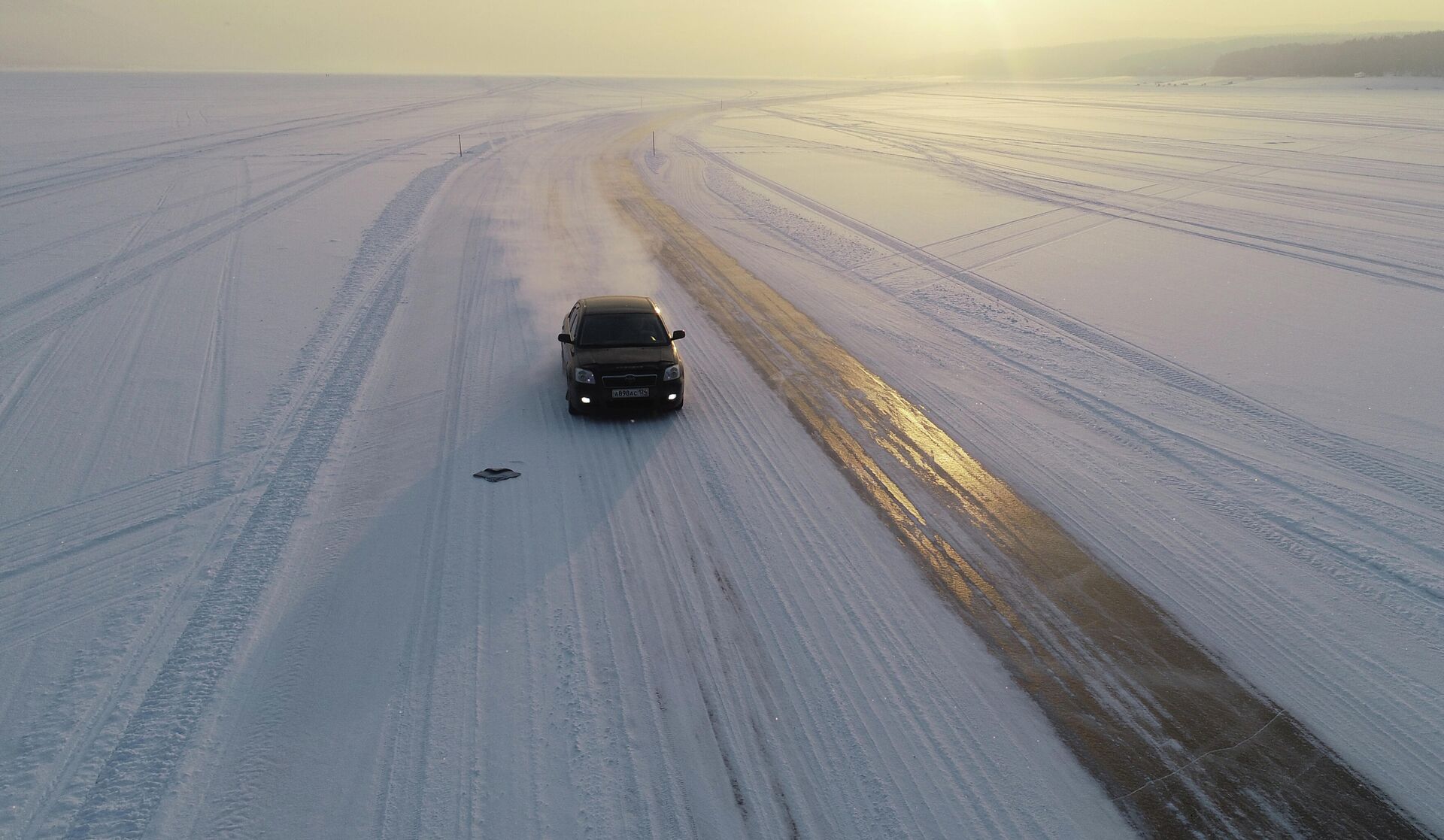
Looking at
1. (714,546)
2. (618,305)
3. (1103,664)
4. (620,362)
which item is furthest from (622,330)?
(1103,664)

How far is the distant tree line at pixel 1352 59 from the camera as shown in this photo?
9094 cm

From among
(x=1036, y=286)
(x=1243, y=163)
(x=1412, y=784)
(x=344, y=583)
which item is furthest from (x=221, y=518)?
(x=1243, y=163)

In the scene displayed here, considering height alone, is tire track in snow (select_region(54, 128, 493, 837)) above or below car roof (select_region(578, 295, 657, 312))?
below

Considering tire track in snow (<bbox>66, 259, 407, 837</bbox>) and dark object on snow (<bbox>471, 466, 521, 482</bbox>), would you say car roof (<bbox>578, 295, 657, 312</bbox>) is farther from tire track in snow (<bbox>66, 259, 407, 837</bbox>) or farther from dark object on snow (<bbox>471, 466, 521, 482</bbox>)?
tire track in snow (<bbox>66, 259, 407, 837</bbox>)

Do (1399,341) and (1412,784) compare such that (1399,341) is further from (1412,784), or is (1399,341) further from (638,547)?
(638,547)

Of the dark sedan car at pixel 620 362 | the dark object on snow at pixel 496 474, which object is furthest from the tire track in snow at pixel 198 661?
the dark sedan car at pixel 620 362

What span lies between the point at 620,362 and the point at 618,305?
1618 mm

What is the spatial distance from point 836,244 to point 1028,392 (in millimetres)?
11085

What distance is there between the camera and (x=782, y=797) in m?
5.50

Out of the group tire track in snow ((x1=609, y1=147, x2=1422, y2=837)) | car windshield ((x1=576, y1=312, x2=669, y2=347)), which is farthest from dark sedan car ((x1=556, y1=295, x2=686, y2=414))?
tire track in snow ((x1=609, y1=147, x2=1422, y2=837))

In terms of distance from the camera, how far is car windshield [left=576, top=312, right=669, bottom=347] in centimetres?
1162

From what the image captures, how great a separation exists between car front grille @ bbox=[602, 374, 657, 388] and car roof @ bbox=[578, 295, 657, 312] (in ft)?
5.04

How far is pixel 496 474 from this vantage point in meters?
9.70

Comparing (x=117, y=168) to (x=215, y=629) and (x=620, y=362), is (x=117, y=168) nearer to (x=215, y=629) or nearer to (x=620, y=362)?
(x=620, y=362)
